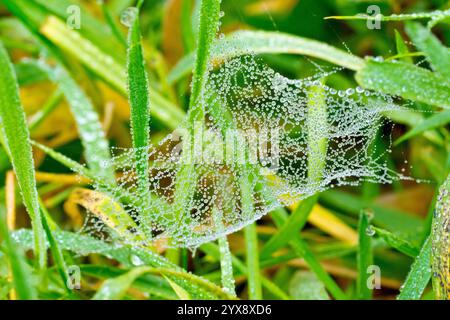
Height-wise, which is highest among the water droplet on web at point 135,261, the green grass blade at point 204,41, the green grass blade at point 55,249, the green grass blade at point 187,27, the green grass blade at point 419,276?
the green grass blade at point 187,27

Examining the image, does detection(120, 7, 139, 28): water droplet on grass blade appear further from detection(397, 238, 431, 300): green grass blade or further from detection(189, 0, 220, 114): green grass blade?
detection(397, 238, 431, 300): green grass blade

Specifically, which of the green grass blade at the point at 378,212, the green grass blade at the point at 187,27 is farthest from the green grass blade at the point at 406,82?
the green grass blade at the point at 187,27

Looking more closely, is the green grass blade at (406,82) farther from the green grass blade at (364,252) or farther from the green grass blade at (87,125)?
the green grass blade at (87,125)

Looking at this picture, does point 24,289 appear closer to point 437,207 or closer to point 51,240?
point 51,240

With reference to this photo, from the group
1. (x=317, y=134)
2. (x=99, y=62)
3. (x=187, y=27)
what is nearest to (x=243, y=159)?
(x=317, y=134)

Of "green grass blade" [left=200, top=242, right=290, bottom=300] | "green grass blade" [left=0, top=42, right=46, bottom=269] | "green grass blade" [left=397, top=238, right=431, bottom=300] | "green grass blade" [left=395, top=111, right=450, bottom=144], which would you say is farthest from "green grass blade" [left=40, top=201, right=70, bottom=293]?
"green grass blade" [left=395, top=111, right=450, bottom=144]

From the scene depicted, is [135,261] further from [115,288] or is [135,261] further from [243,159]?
[115,288]
